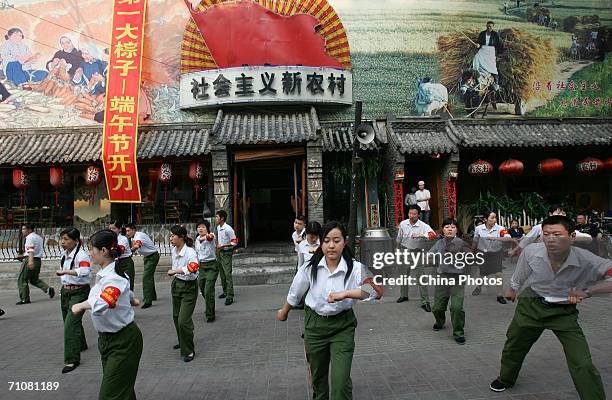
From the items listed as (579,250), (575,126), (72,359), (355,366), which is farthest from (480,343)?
(575,126)

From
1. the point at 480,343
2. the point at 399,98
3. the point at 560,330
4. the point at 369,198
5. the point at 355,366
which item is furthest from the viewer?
the point at 399,98

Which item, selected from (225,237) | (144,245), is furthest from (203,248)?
(144,245)

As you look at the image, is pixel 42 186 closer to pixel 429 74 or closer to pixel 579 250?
pixel 429 74

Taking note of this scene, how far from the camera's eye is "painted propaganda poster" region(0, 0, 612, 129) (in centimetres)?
1371

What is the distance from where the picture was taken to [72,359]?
499 cm

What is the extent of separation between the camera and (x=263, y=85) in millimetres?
12930

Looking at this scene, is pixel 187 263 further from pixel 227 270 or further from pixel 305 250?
pixel 227 270

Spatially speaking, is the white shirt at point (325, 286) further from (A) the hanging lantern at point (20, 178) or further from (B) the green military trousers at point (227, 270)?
(A) the hanging lantern at point (20, 178)

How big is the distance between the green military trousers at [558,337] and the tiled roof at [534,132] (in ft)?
31.9

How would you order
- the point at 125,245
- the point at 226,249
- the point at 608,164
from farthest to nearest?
the point at 608,164 → the point at 226,249 → the point at 125,245

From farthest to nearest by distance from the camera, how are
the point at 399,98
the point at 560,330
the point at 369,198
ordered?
the point at 399,98 → the point at 369,198 → the point at 560,330

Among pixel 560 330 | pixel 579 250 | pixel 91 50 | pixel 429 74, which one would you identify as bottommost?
pixel 560 330

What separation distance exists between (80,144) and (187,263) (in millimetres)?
9664

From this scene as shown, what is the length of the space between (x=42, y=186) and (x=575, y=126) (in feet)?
61.7
